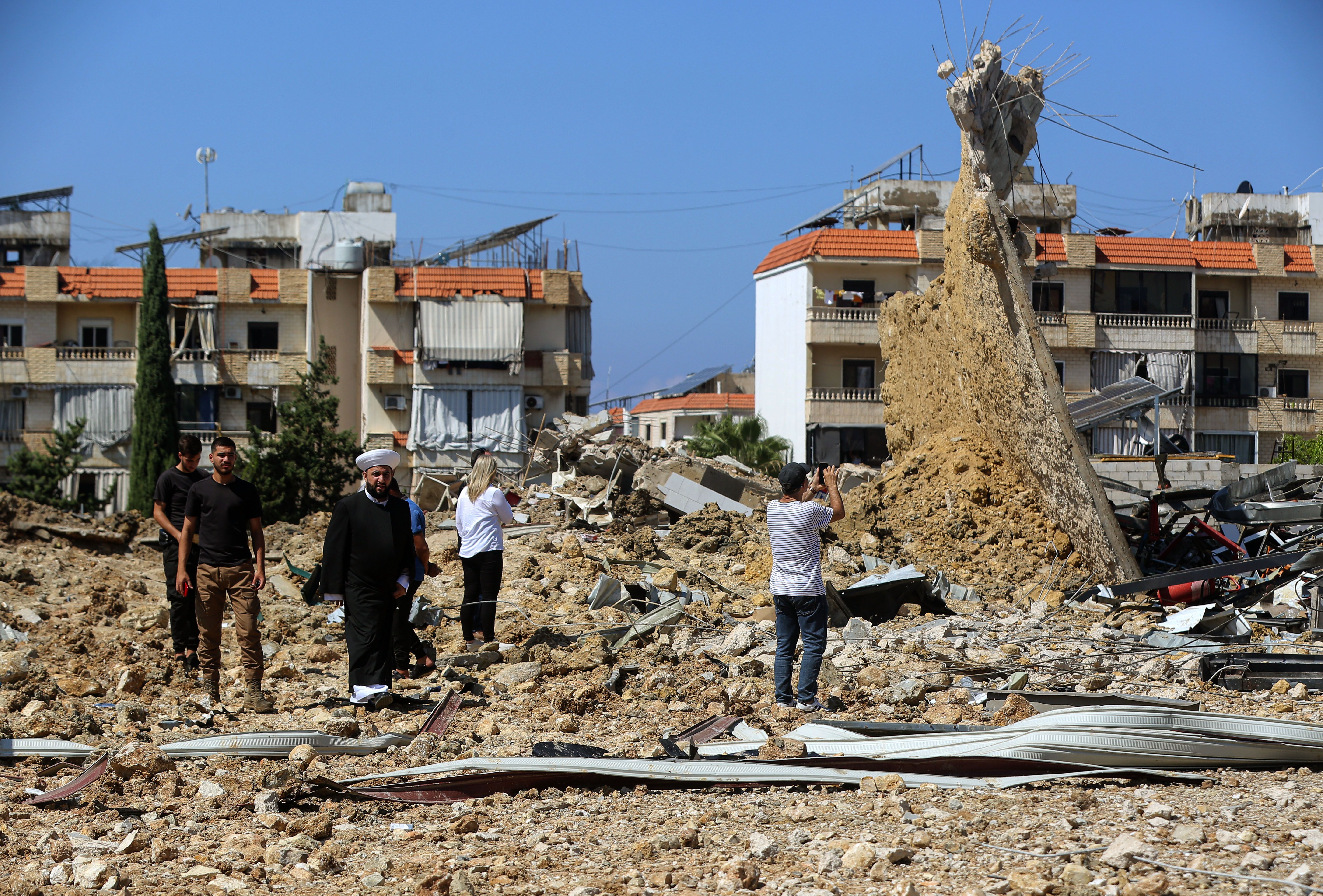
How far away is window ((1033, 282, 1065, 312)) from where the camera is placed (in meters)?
39.1

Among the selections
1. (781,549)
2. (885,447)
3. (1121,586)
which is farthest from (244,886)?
(885,447)

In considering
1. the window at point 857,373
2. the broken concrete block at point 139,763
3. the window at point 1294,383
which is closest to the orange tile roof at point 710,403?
the window at point 857,373

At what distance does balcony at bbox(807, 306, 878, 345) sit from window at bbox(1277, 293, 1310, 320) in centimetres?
1392

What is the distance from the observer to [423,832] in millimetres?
5012

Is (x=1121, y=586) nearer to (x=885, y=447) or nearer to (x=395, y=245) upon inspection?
(x=885, y=447)

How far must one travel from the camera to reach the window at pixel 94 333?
4072cm

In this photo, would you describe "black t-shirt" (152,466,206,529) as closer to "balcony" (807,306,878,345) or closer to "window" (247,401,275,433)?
"balcony" (807,306,878,345)

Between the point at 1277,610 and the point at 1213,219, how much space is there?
38371mm

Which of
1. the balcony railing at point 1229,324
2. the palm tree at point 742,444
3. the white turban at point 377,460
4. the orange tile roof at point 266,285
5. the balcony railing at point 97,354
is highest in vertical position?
the orange tile roof at point 266,285

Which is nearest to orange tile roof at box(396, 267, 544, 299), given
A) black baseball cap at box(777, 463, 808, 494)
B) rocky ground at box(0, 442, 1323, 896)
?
rocky ground at box(0, 442, 1323, 896)

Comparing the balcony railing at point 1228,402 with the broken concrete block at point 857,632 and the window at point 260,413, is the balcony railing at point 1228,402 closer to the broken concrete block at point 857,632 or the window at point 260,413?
the window at point 260,413

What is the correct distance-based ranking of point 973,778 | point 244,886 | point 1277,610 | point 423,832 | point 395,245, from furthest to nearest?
point 395,245
point 1277,610
point 973,778
point 423,832
point 244,886

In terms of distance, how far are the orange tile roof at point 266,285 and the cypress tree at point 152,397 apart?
2.47 m

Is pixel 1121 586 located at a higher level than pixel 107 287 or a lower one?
lower
